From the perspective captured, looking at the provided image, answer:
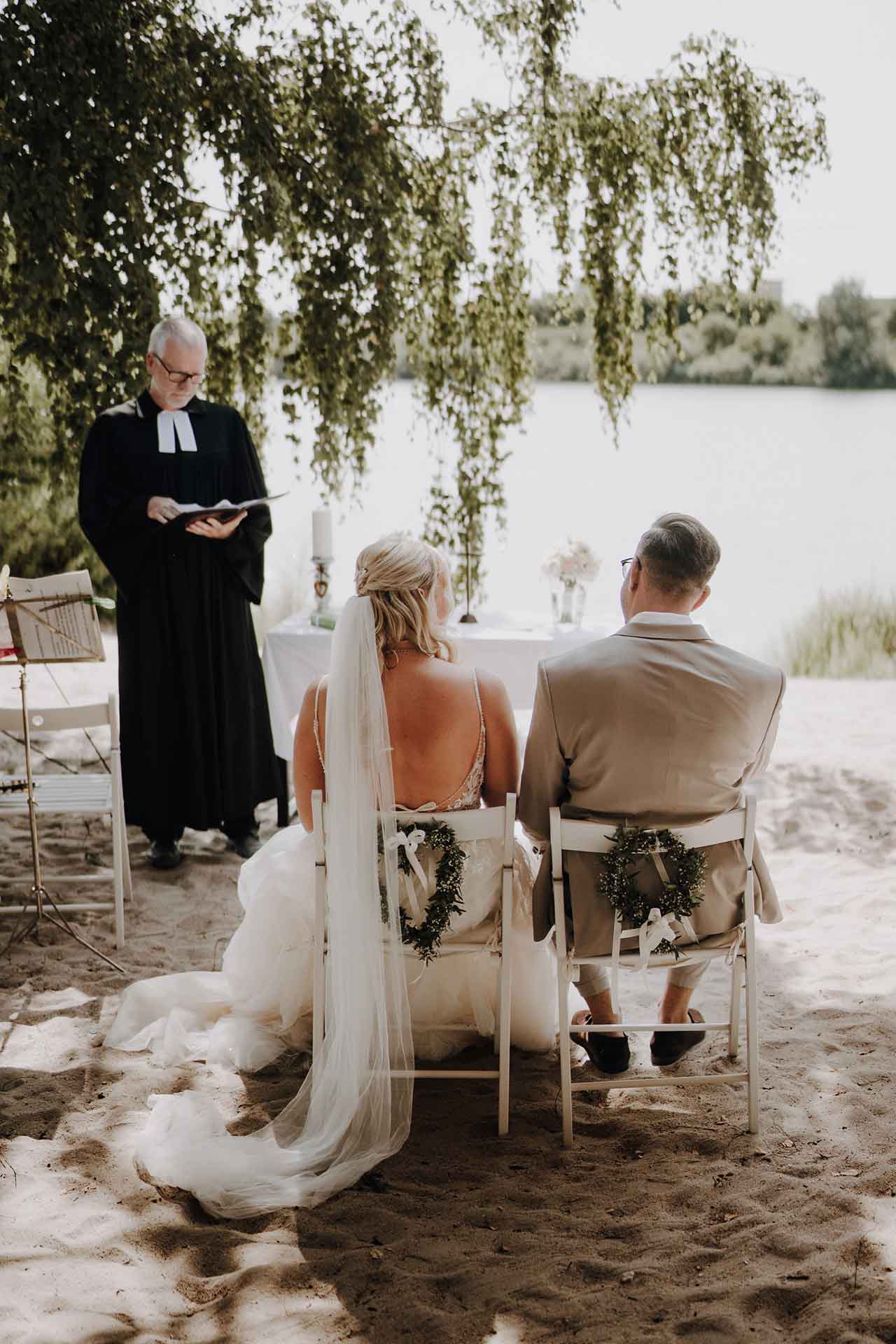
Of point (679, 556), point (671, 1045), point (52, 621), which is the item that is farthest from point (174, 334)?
point (671, 1045)

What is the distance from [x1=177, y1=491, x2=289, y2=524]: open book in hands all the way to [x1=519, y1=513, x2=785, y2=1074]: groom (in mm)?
1781

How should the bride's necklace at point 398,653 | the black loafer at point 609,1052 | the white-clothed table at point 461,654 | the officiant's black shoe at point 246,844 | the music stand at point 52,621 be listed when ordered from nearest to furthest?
1. the bride's necklace at point 398,653
2. the black loafer at point 609,1052
3. the music stand at point 52,621
4. the white-clothed table at point 461,654
5. the officiant's black shoe at point 246,844

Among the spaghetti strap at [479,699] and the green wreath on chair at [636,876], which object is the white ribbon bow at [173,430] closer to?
the spaghetti strap at [479,699]

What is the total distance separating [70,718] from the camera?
152 inches

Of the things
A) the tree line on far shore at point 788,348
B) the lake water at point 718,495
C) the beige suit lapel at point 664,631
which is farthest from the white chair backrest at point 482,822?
the lake water at point 718,495

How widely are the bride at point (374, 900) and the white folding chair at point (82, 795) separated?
995 millimetres

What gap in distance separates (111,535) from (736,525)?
971cm

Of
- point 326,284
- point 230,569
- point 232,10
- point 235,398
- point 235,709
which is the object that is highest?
point 232,10

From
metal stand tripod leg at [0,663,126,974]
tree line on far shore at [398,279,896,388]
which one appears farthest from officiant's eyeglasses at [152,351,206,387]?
tree line on far shore at [398,279,896,388]

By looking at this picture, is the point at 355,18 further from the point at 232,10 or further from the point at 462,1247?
the point at 462,1247

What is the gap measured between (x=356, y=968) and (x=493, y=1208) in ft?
1.97

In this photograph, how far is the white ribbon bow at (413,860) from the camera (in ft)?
9.10

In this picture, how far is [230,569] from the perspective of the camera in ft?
15.0

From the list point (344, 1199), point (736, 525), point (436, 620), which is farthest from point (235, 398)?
point (736, 525)
